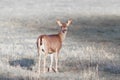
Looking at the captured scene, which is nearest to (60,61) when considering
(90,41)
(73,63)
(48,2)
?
(73,63)

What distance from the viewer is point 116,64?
1595 centimetres

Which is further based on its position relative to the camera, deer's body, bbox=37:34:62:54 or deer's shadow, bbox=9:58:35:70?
deer's shadow, bbox=9:58:35:70

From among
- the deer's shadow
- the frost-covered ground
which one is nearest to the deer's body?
the frost-covered ground

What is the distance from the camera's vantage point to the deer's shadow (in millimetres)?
15668

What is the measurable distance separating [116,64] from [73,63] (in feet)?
4.67

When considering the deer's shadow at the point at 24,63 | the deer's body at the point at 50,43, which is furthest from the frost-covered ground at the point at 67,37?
the deer's body at the point at 50,43

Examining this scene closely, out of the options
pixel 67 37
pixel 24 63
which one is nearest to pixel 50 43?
pixel 24 63

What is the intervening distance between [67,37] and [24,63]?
10305mm

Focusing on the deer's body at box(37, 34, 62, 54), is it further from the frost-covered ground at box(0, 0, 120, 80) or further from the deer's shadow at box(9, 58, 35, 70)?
the deer's shadow at box(9, 58, 35, 70)

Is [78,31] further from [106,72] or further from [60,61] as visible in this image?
[106,72]

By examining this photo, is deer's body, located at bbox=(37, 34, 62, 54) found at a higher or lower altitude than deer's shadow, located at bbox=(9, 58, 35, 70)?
higher

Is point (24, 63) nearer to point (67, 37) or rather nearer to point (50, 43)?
point (50, 43)

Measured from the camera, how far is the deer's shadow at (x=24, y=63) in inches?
617

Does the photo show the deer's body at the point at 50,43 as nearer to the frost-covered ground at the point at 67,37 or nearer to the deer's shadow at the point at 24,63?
the frost-covered ground at the point at 67,37
